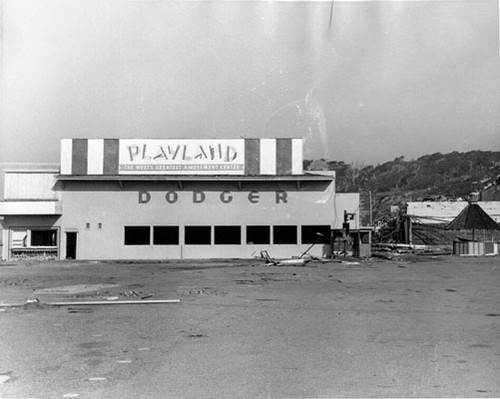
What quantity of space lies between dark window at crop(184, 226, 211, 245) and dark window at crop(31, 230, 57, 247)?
8637mm

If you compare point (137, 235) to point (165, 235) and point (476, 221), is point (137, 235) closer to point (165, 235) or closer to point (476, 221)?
point (165, 235)

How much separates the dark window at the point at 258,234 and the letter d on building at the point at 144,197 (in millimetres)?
6731

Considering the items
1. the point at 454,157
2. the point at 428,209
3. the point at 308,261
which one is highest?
the point at 454,157

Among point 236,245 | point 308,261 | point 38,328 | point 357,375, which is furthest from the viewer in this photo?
point 236,245

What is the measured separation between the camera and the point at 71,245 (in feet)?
121

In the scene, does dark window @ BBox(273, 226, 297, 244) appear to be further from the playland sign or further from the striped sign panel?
the playland sign

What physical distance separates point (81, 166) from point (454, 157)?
374 ft

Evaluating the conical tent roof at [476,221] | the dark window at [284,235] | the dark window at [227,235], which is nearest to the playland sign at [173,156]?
the dark window at [227,235]

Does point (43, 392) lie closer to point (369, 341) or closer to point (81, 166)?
point (369, 341)

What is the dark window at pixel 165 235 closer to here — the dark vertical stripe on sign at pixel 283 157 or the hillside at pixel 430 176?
the dark vertical stripe on sign at pixel 283 157

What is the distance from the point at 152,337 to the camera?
8.59 meters

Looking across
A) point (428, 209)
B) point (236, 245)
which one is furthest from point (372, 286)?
point (428, 209)

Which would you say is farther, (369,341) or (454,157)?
(454,157)

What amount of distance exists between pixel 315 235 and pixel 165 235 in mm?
9581
